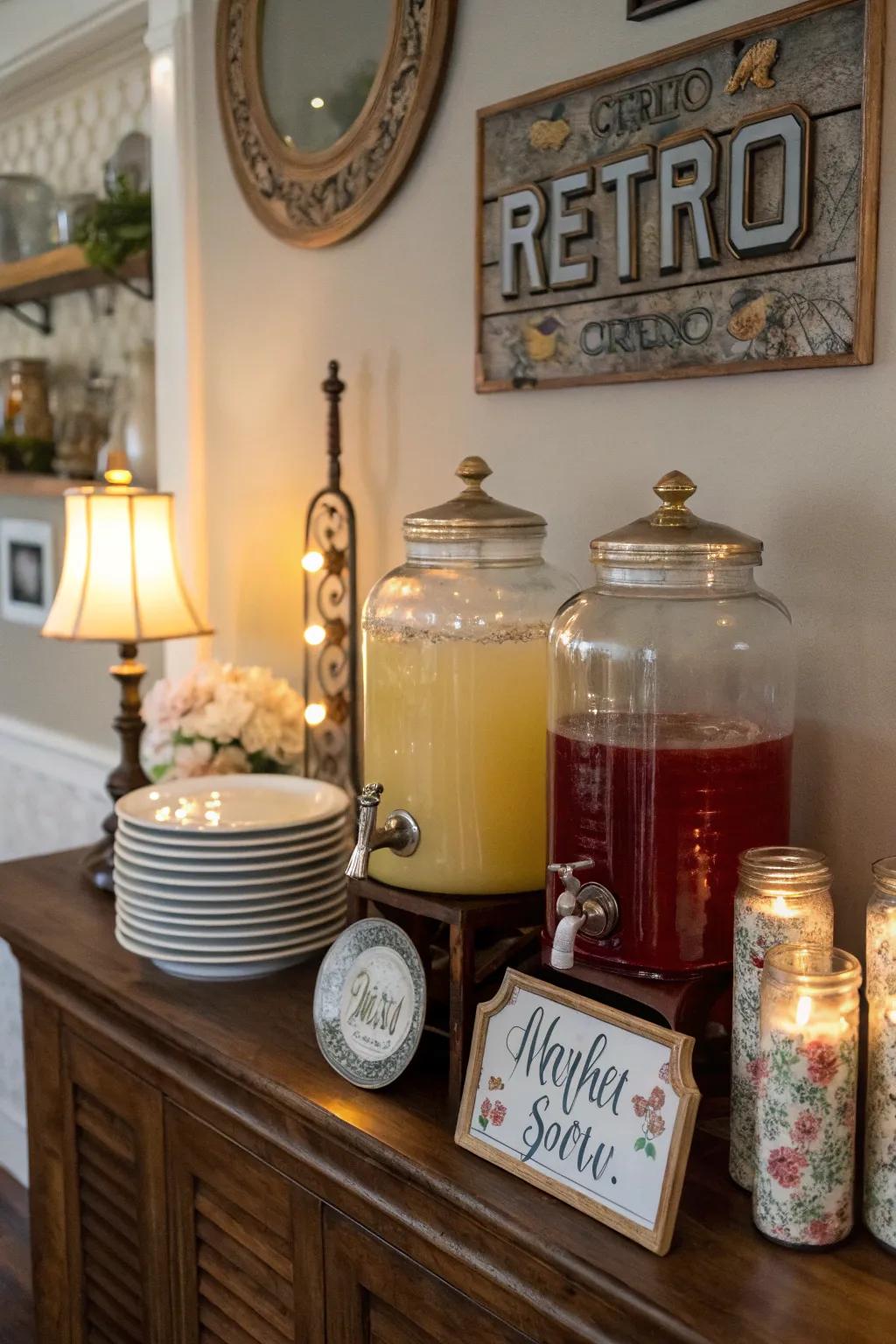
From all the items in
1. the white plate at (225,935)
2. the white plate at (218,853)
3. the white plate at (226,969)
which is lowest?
the white plate at (226,969)

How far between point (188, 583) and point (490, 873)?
1.10m

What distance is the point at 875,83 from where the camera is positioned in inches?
43.7

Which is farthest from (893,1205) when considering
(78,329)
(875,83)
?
(78,329)

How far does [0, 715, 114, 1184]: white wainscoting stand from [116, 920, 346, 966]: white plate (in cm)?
112

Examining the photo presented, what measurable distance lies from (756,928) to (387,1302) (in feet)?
Answer: 1.56

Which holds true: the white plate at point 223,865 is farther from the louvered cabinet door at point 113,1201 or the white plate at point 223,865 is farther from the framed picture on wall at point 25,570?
the framed picture on wall at point 25,570

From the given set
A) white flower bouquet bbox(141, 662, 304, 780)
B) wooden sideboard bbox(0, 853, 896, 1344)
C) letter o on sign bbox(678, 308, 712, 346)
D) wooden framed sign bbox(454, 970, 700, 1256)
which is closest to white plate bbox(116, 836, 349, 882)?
wooden sideboard bbox(0, 853, 896, 1344)

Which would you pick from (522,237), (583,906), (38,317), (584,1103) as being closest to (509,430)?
(522,237)

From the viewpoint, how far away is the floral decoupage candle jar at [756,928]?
973mm

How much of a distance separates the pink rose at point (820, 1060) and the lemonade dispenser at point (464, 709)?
0.37m

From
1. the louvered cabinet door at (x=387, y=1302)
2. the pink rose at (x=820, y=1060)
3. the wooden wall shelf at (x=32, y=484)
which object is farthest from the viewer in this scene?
the wooden wall shelf at (x=32, y=484)

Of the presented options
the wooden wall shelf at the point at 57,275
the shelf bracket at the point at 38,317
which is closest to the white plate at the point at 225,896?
the wooden wall shelf at the point at 57,275

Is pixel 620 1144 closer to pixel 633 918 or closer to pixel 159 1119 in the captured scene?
pixel 633 918

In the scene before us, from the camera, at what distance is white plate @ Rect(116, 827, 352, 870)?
1.45m
